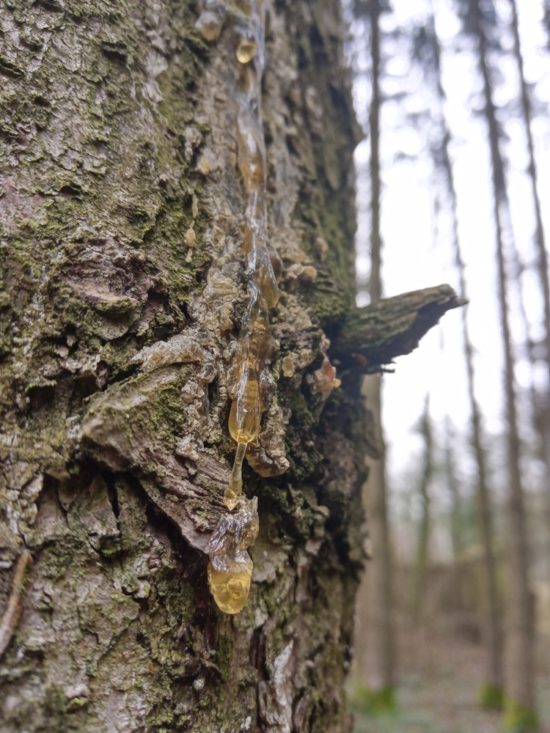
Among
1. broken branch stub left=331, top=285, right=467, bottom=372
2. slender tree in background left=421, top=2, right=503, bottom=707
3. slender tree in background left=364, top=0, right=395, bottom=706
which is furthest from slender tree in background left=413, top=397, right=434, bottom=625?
broken branch stub left=331, top=285, right=467, bottom=372

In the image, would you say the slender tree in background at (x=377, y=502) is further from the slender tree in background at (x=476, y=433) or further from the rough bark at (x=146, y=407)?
the rough bark at (x=146, y=407)

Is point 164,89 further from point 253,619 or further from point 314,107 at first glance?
point 253,619

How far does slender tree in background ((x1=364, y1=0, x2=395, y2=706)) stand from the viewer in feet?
21.0

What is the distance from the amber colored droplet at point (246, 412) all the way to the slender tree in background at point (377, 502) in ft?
18.1

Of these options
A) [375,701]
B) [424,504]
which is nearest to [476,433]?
[424,504]

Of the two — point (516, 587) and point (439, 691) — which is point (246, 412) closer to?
point (516, 587)

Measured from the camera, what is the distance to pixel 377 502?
649 cm

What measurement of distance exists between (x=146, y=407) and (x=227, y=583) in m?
0.25

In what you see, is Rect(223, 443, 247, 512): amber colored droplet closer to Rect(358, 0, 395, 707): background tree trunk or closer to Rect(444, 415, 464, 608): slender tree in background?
Rect(358, 0, 395, 707): background tree trunk

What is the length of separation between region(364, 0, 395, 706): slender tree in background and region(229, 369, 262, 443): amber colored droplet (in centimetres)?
551

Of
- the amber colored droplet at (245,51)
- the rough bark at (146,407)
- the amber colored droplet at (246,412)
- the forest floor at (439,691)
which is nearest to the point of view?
the rough bark at (146,407)

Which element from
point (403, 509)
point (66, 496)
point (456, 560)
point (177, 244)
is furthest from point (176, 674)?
point (403, 509)

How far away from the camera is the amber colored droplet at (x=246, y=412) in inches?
30.3

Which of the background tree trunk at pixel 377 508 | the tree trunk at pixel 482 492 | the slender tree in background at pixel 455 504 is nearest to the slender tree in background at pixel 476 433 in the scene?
the tree trunk at pixel 482 492
